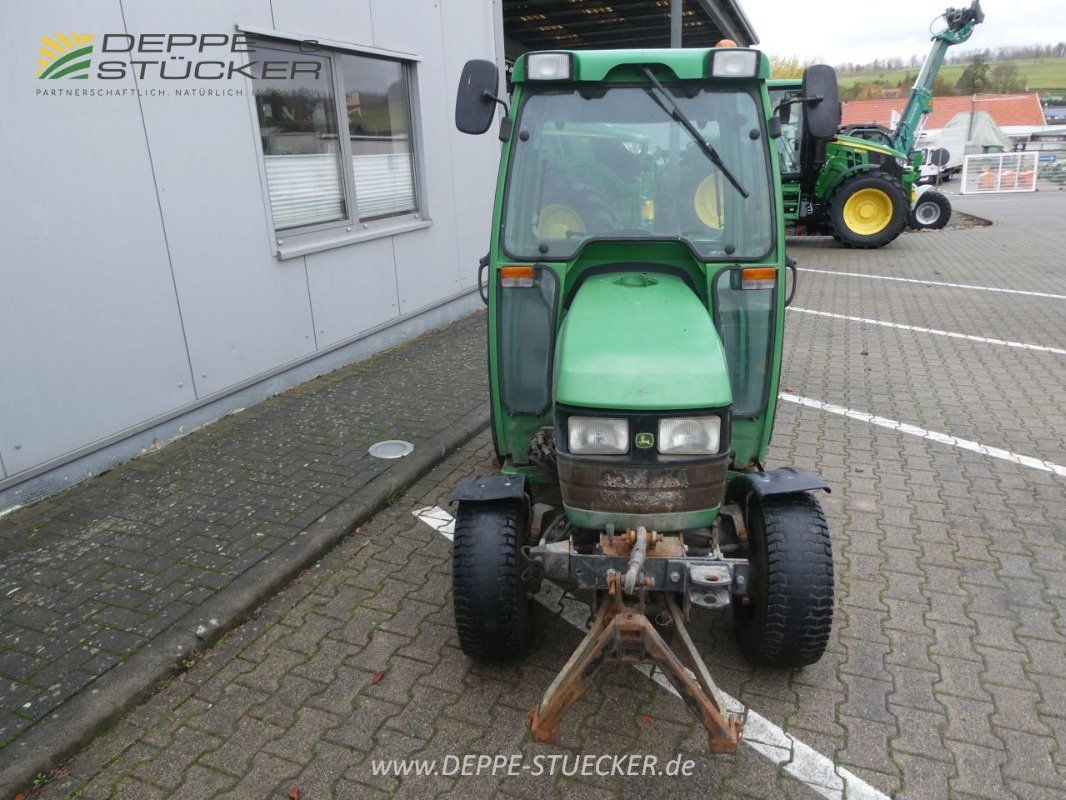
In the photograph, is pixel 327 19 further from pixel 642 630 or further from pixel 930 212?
pixel 930 212

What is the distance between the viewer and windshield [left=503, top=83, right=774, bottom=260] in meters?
3.26

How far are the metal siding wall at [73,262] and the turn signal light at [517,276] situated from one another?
2.83 metres

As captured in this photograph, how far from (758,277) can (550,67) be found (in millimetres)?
1285

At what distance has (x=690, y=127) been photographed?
3.17 m

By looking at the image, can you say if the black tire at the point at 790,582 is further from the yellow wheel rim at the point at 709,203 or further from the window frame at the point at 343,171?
the window frame at the point at 343,171

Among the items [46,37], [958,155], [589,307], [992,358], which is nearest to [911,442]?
[992,358]

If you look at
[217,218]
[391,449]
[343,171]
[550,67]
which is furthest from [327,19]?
[550,67]

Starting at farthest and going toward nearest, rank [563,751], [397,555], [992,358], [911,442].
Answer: [992,358], [911,442], [397,555], [563,751]

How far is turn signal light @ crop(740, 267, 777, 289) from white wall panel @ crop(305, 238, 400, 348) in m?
4.29

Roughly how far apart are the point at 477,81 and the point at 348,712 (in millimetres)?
2677

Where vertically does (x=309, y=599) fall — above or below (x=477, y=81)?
below

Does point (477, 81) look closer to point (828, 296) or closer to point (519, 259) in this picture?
point (519, 259)

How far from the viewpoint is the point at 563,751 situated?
8.87 ft

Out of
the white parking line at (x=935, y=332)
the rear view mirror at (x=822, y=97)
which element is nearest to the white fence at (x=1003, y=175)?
the white parking line at (x=935, y=332)
